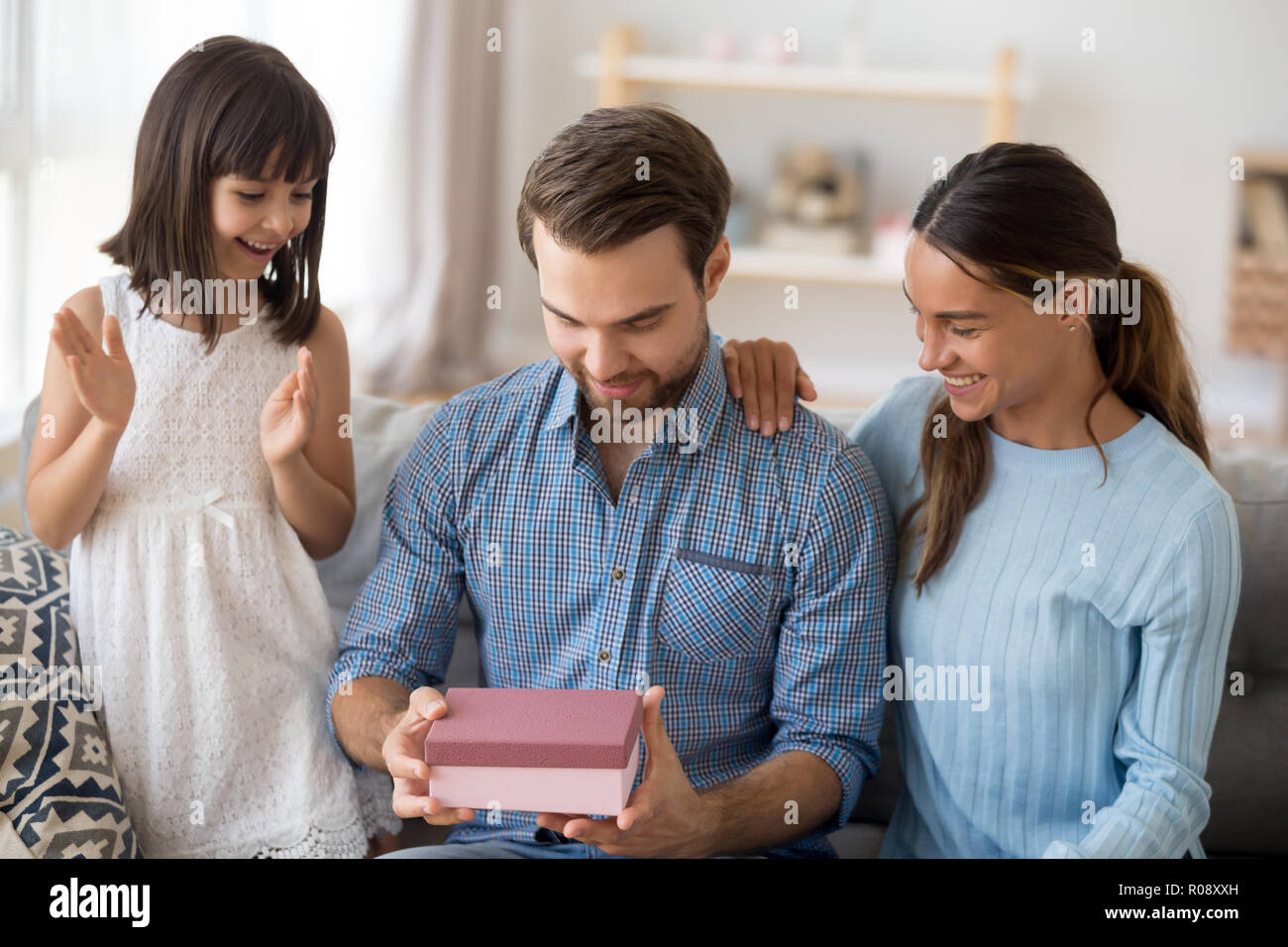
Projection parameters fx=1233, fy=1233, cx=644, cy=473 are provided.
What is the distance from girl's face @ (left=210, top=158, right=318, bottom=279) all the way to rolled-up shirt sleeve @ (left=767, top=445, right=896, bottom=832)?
625mm

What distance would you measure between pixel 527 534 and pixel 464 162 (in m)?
3.52

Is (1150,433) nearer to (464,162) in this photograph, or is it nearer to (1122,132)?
(464,162)

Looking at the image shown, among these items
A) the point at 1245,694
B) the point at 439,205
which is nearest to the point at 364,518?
the point at 1245,694

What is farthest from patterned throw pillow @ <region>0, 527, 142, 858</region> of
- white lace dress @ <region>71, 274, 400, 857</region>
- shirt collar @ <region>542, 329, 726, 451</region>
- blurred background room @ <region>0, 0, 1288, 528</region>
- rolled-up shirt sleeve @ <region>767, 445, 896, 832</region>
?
blurred background room @ <region>0, 0, 1288, 528</region>

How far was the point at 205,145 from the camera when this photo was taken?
48.6 inches

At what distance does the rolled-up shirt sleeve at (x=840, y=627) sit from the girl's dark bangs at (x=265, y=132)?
0.64 metres

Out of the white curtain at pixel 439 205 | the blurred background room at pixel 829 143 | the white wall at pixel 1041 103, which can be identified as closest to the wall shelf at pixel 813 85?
the blurred background room at pixel 829 143

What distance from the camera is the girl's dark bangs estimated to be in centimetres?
123

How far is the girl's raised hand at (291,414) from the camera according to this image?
1230mm

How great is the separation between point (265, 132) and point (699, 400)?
0.52m

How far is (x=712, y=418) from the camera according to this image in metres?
1.33

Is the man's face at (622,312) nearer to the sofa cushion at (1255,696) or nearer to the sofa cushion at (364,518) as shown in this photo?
the sofa cushion at (364,518)
